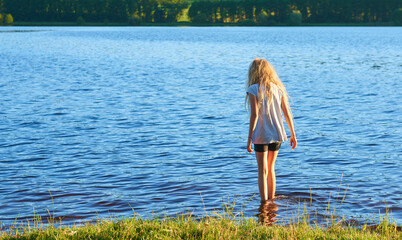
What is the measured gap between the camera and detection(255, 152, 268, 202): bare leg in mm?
8171

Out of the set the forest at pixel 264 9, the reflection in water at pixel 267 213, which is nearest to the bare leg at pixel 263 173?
the reflection in water at pixel 267 213

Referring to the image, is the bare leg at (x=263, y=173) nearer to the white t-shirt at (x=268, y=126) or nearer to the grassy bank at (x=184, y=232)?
the white t-shirt at (x=268, y=126)

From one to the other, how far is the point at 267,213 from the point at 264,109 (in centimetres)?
177

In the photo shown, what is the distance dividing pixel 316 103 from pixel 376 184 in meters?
12.2

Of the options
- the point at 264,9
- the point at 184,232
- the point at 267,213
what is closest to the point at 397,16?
the point at 264,9

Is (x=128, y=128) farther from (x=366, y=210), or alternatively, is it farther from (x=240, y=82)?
(x=240, y=82)

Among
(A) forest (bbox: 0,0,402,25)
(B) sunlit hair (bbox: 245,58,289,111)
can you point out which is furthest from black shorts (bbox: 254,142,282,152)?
(A) forest (bbox: 0,0,402,25)

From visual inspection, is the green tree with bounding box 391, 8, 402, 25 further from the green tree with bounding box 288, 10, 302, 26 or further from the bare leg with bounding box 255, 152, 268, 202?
the bare leg with bounding box 255, 152, 268, 202

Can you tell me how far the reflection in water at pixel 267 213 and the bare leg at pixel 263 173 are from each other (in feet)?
0.43

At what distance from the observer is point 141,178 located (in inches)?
426

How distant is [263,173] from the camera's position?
8.27 meters

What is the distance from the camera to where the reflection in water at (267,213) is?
802 cm

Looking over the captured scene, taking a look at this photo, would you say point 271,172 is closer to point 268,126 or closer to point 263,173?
point 263,173

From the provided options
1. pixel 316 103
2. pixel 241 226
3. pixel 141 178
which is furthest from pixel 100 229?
pixel 316 103
